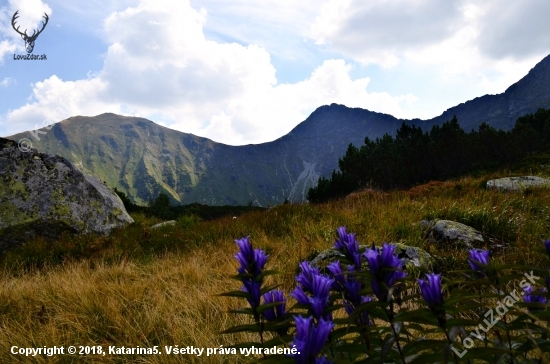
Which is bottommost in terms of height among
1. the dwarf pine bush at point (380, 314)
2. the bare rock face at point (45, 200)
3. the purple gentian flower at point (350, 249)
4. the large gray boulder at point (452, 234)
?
the large gray boulder at point (452, 234)

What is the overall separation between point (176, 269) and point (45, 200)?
271 inches

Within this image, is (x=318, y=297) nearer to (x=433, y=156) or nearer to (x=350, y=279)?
(x=350, y=279)

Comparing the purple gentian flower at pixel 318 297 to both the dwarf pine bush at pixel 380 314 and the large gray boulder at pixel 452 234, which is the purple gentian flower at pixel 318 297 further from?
the large gray boulder at pixel 452 234

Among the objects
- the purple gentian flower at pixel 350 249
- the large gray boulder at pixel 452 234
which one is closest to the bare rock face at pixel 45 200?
the large gray boulder at pixel 452 234

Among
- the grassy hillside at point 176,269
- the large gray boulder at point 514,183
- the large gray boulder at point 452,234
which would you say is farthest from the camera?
the large gray boulder at point 514,183

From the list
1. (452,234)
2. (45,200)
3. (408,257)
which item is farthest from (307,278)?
(45,200)

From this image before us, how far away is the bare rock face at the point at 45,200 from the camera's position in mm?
9789

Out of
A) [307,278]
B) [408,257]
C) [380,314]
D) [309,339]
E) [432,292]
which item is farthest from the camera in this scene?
[408,257]

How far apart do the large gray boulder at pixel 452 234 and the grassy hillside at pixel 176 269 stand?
20cm

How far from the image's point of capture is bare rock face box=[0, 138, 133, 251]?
9.79 m

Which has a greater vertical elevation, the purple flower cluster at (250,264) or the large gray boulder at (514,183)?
the purple flower cluster at (250,264)

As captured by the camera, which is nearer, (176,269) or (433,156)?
(176,269)

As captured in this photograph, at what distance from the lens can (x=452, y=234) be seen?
595cm

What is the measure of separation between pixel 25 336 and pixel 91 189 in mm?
8346
